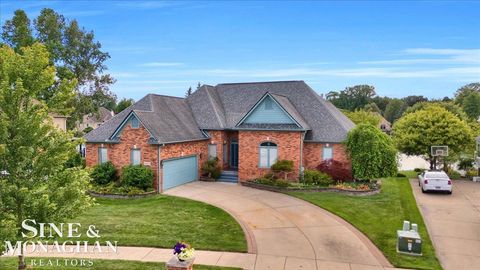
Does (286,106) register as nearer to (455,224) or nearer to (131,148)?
(131,148)

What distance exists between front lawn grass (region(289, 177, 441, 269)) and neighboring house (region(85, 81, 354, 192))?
3.87 metres

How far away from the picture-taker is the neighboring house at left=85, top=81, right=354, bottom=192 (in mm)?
21828

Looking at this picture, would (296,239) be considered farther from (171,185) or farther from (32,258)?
(171,185)

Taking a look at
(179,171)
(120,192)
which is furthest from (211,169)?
(120,192)

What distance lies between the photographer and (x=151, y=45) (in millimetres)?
30734

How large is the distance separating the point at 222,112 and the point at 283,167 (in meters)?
8.36

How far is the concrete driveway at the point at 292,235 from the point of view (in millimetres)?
10844

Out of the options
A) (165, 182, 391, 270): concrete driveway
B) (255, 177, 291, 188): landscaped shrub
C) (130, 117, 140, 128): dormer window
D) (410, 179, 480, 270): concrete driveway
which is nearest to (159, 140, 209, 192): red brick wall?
(130, 117, 140, 128): dormer window

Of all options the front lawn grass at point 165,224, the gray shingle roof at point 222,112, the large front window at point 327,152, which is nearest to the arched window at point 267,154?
the gray shingle roof at point 222,112

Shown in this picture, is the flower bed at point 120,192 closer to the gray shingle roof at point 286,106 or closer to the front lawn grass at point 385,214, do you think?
the gray shingle roof at point 286,106

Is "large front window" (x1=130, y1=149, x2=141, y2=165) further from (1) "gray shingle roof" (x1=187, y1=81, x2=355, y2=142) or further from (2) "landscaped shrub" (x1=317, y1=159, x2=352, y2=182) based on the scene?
(2) "landscaped shrub" (x1=317, y1=159, x2=352, y2=182)

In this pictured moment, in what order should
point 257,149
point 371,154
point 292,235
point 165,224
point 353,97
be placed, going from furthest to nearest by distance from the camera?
point 353,97
point 257,149
point 371,154
point 165,224
point 292,235

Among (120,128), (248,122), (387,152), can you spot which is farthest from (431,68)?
(120,128)

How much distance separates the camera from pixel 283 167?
2281cm
